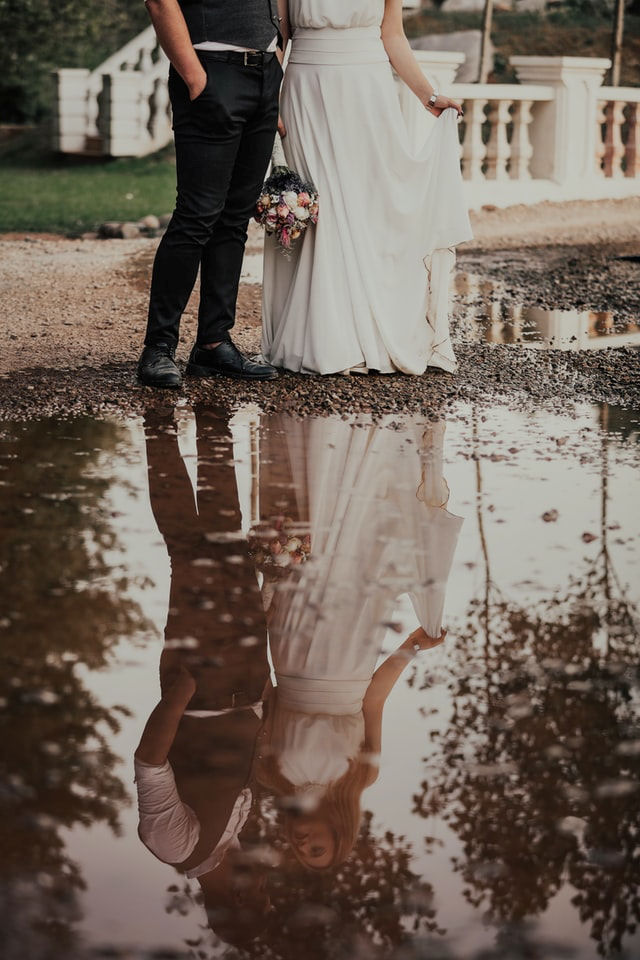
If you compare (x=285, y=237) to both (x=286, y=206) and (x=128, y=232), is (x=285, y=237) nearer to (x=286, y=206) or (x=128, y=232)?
(x=286, y=206)

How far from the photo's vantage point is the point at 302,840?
8.59 ft

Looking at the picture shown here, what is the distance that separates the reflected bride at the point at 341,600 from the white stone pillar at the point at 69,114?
693 inches

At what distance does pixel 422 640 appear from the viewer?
3.57 metres

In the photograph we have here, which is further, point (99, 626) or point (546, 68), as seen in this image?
point (546, 68)

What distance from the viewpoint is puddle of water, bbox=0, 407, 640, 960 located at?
2.40 meters

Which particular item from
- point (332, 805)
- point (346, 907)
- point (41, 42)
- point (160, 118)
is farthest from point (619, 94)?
point (346, 907)

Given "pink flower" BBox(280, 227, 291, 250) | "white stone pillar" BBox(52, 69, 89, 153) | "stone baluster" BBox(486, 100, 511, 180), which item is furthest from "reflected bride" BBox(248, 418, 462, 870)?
"white stone pillar" BBox(52, 69, 89, 153)

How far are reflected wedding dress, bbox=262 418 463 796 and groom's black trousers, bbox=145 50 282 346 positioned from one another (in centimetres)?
96

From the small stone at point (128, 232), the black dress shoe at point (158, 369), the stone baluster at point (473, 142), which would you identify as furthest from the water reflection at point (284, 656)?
the stone baluster at point (473, 142)

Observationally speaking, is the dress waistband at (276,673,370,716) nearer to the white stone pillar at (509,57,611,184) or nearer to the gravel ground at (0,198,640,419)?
the gravel ground at (0,198,640,419)

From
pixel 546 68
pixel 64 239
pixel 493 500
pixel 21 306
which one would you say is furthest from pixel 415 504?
pixel 546 68

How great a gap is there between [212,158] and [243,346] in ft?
5.12

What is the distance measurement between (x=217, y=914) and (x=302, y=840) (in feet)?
0.91

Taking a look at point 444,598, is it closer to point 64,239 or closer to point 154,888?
point 154,888
